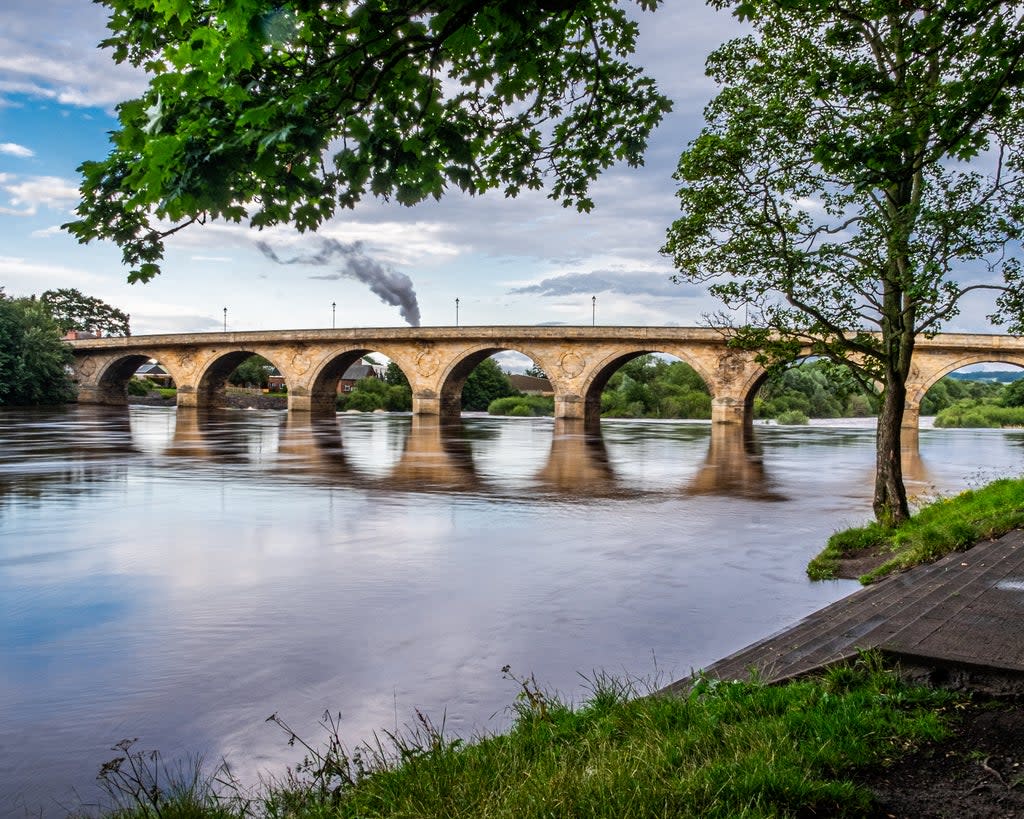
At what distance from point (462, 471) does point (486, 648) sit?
13046mm

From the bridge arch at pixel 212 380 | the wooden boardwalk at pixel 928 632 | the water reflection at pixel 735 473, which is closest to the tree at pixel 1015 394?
the water reflection at pixel 735 473

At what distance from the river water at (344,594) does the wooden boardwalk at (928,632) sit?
750mm

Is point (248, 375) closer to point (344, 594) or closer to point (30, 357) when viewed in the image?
point (30, 357)

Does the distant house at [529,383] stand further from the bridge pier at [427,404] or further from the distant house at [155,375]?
the bridge pier at [427,404]

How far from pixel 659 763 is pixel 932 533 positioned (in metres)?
5.81

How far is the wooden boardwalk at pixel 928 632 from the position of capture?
364 centimetres

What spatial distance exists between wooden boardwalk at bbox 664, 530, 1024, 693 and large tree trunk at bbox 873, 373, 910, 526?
118 inches

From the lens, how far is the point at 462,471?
18.8m

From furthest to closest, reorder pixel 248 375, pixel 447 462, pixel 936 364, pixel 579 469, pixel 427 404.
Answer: pixel 248 375
pixel 427 404
pixel 936 364
pixel 447 462
pixel 579 469

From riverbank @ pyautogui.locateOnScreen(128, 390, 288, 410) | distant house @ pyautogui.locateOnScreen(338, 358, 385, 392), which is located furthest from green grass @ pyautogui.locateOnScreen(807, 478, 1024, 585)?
distant house @ pyautogui.locateOnScreen(338, 358, 385, 392)

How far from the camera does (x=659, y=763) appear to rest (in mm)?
2873

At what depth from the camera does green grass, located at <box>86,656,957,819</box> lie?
2580 mm

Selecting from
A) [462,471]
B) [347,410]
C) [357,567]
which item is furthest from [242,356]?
[357,567]

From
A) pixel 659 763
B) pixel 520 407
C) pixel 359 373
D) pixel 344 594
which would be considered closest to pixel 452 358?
pixel 520 407
